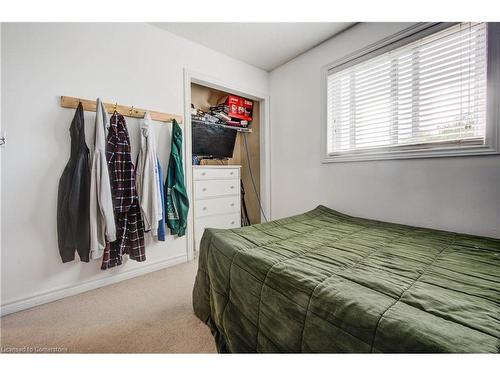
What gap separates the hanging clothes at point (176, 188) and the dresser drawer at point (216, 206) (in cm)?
31

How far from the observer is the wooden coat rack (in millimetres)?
1582

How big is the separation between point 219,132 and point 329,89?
1.43 metres

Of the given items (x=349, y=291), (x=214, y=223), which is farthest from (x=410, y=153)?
(x=214, y=223)

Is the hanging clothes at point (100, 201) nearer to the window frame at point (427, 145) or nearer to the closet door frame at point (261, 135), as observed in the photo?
the closet door frame at point (261, 135)

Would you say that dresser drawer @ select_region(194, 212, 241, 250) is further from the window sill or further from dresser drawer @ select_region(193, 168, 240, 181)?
the window sill

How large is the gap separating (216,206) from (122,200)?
3.63 ft

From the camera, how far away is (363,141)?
78.1 inches

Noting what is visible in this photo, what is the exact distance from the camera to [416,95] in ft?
5.40

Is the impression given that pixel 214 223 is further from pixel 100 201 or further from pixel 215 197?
pixel 100 201

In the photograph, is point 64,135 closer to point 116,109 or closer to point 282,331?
point 116,109

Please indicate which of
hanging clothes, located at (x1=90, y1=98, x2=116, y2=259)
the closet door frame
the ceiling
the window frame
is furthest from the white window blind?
hanging clothes, located at (x1=90, y1=98, x2=116, y2=259)

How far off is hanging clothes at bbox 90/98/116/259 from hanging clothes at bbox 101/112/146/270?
0.09 m
